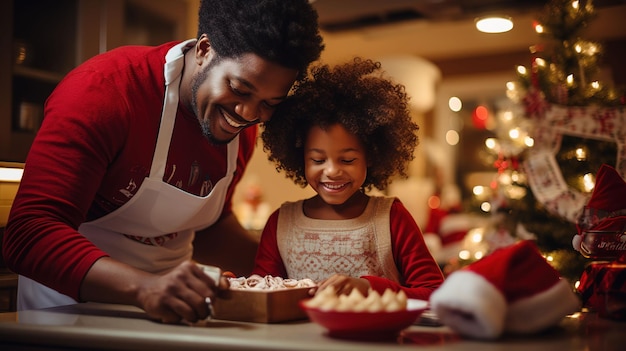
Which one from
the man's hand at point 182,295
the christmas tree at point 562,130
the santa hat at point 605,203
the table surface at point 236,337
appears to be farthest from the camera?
the christmas tree at point 562,130

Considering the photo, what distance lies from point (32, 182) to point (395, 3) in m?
2.14

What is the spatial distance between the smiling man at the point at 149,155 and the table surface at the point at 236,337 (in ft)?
0.17

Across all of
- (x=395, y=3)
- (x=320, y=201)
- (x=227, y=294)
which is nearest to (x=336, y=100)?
(x=320, y=201)

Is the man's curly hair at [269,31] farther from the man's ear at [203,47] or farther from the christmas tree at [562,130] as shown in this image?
the christmas tree at [562,130]

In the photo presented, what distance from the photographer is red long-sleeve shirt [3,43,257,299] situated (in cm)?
98

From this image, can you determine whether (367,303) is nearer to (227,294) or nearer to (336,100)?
(227,294)

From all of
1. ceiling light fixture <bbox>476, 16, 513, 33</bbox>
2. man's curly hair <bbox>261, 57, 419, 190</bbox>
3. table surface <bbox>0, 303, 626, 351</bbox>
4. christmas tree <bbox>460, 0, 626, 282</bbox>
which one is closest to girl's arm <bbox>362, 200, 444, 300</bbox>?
man's curly hair <bbox>261, 57, 419, 190</bbox>

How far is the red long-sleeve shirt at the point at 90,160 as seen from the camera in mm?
983

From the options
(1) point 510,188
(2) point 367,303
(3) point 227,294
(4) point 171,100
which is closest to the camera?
(2) point 367,303

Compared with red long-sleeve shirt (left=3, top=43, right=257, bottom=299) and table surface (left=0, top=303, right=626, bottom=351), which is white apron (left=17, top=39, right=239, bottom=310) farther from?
table surface (left=0, top=303, right=626, bottom=351)

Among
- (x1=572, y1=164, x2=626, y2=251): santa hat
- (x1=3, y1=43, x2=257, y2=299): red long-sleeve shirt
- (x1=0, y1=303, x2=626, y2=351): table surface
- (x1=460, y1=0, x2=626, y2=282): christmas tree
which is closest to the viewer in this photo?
(x1=0, y1=303, x2=626, y2=351): table surface

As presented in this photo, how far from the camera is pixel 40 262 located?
3.20ft

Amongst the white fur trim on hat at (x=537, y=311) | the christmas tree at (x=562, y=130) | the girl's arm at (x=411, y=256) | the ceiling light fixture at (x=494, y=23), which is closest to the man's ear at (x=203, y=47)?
the girl's arm at (x=411, y=256)

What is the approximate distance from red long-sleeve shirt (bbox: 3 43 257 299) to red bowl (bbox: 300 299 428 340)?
41cm
